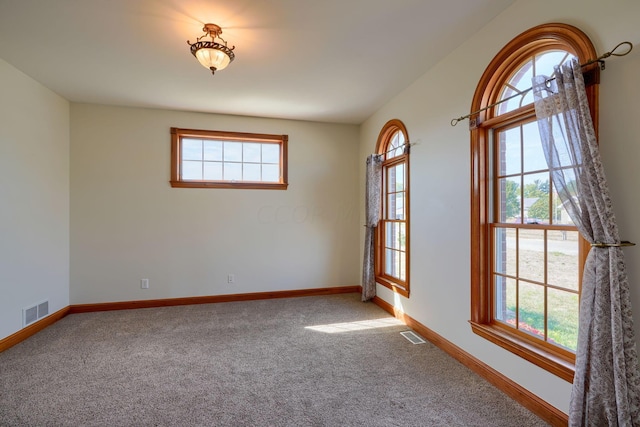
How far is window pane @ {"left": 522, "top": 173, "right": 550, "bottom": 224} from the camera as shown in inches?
78.2

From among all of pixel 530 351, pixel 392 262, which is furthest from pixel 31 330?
pixel 530 351

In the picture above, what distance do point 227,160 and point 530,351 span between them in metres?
4.10

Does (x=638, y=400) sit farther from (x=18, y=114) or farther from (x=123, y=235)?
(x=18, y=114)

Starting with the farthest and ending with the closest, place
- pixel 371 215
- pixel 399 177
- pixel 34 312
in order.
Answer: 1. pixel 371 215
2. pixel 399 177
3. pixel 34 312

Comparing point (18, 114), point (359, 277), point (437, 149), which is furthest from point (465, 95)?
point (18, 114)

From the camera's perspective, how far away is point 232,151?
4426mm

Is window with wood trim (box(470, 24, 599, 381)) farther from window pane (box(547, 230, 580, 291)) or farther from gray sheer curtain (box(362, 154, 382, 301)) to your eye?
gray sheer curtain (box(362, 154, 382, 301))

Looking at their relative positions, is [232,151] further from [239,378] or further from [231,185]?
[239,378]

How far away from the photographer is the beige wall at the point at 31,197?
283 centimetres

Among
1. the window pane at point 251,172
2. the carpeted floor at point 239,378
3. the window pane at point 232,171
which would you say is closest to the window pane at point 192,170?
the window pane at point 232,171

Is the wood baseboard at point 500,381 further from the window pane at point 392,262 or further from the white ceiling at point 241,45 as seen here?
the white ceiling at point 241,45

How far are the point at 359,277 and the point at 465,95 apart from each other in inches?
124

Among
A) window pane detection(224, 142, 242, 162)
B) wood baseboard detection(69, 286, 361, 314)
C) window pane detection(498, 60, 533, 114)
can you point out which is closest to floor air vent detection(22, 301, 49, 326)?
wood baseboard detection(69, 286, 361, 314)

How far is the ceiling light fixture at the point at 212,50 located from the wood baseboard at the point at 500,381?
125 inches
